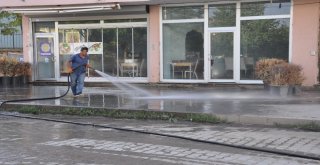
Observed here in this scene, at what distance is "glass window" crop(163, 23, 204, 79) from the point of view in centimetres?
1950

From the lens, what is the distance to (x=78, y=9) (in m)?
20.0

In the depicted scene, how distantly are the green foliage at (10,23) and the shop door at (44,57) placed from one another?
6.14 feet

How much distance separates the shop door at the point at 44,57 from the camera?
878 inches

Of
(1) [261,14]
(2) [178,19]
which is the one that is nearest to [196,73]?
(2) [178,19]

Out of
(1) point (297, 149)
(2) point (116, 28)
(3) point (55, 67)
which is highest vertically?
(2) point (116, 28)

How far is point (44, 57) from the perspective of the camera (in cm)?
2252

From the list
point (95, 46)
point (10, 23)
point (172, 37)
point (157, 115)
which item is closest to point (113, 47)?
point (95, 46)

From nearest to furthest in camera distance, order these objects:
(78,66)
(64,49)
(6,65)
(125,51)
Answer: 1. (78,66)
2. (6,65)
3. (125,51)
4. (64,49)

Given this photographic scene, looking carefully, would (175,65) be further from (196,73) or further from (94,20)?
(94,20)

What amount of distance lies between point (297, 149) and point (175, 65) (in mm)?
12318

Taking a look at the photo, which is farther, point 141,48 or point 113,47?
point 113,47

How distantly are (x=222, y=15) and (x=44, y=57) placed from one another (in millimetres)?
9148

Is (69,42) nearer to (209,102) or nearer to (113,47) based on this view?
(113,47)

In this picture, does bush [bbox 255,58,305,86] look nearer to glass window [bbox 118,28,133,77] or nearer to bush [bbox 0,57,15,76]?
glass window [bbox 118,28,133,77]
